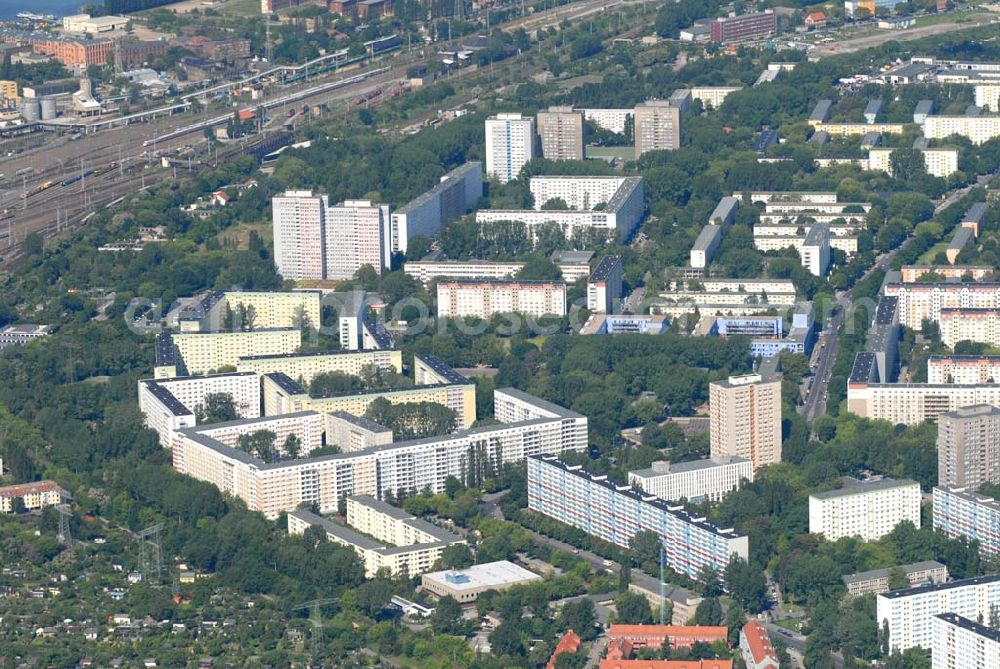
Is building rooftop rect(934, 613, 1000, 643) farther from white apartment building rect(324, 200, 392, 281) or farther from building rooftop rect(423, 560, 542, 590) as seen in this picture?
white apartment building rect(324, 200, 392, 281)

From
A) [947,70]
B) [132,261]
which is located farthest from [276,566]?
[947,70]

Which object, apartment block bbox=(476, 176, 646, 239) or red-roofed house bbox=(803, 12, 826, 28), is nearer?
apartment block bbox=(476, 176, 646, 239)

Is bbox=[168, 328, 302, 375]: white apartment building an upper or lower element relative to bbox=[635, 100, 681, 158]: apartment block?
lower

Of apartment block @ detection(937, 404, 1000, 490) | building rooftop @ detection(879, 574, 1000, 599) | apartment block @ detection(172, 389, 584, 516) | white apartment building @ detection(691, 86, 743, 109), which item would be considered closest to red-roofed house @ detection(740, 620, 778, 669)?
building rooftop @ detection(879, 574, 1000, 599)

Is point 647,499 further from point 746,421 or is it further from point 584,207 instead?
point 584,207

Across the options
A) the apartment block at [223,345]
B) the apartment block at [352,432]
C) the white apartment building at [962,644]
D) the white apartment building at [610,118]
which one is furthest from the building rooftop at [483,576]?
the white apartment building at [610,118]

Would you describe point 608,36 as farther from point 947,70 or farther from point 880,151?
point 880,151

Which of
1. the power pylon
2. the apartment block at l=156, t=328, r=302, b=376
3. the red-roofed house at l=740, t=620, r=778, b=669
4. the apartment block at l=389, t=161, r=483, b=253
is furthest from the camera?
the apartment block at l=389, t=161, r=483, b=253

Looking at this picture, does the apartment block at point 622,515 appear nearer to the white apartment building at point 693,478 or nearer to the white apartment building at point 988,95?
the white apartment building at point 693,478
